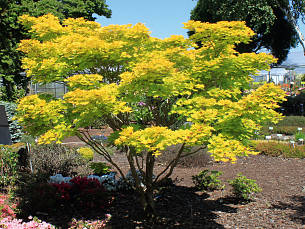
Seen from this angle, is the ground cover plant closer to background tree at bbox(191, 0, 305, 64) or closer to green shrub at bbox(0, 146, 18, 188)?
green shrub at bbox(0, 146, 18, 188)

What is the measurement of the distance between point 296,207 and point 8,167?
5.95 meters

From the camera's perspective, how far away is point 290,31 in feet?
77.0

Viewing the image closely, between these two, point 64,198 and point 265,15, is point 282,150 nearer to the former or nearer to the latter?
point 64,198

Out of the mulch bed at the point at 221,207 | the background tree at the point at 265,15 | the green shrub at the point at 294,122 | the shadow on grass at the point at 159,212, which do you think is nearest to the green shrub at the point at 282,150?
the mulch bed at the point at 221,207

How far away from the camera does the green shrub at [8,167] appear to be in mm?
6441

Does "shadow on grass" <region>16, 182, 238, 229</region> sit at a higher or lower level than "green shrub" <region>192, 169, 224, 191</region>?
lower

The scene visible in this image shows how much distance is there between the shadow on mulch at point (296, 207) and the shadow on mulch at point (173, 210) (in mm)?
835

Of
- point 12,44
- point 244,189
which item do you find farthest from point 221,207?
point 12,44

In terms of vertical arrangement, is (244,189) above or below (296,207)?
above

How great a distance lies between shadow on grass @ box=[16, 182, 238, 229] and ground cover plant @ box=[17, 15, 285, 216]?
1.06ft

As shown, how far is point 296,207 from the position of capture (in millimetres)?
5117

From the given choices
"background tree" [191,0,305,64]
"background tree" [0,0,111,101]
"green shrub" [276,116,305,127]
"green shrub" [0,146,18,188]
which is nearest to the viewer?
"green shrub" [0,146,18,188]

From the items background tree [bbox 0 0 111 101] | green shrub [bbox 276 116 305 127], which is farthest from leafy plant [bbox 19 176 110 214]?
background tree [bbox 0 0 111 101]

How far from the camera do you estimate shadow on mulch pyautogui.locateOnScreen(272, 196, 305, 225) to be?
15.3 feet
